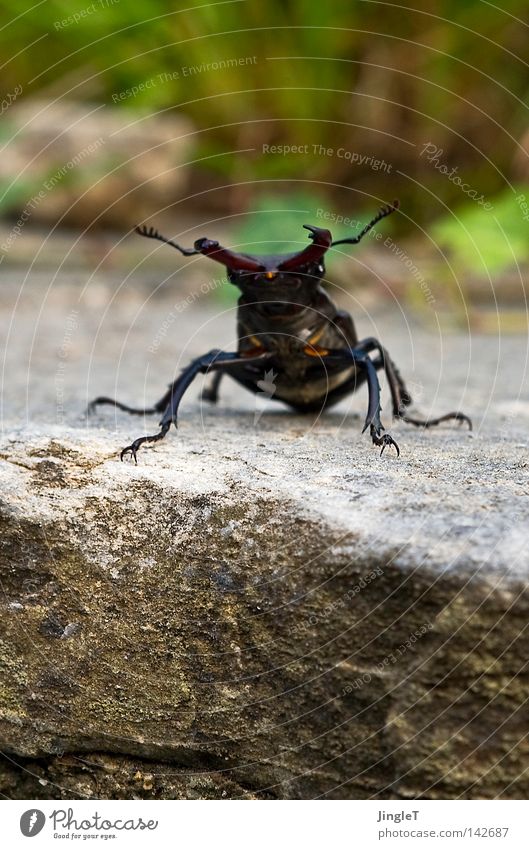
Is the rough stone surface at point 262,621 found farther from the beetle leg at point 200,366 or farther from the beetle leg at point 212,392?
the beetle leg at point 212,392

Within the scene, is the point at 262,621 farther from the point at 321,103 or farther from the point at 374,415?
the point at 321,103

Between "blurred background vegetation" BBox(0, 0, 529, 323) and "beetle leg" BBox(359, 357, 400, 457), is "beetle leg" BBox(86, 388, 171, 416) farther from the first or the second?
"blurred background vegetation" BBox(0, 0, 529, 323)

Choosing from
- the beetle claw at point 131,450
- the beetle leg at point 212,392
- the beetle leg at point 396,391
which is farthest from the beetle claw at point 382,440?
the beetle leg at point 212,392

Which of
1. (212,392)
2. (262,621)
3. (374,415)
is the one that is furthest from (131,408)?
(262,621)

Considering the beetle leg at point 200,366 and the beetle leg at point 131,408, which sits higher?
the beetle leg at point 200,366

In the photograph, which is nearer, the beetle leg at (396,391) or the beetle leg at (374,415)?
the beetle leg at (374,415)

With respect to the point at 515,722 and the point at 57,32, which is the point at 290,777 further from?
the point at 57,32

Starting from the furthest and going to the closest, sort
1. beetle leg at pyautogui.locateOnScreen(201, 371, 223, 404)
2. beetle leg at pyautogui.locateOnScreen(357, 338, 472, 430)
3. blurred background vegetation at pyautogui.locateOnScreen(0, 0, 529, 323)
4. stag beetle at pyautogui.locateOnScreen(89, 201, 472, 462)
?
blurred background vegetation at pyautogui.locateOnScreen(0, 0, 529, 323)
beetle leg at pyautogui.locateOnScreen(201, 371, 223, 404)
beetle leg at pyautogui.locateOnScreen(357, 338, 472, 430)
stag beetle at pyautogui.locateOnScreen(89, 201, 472, 462)

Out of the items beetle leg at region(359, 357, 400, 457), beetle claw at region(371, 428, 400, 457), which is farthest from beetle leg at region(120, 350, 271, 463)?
beetle claw at region(371, 428, 400, 457)
